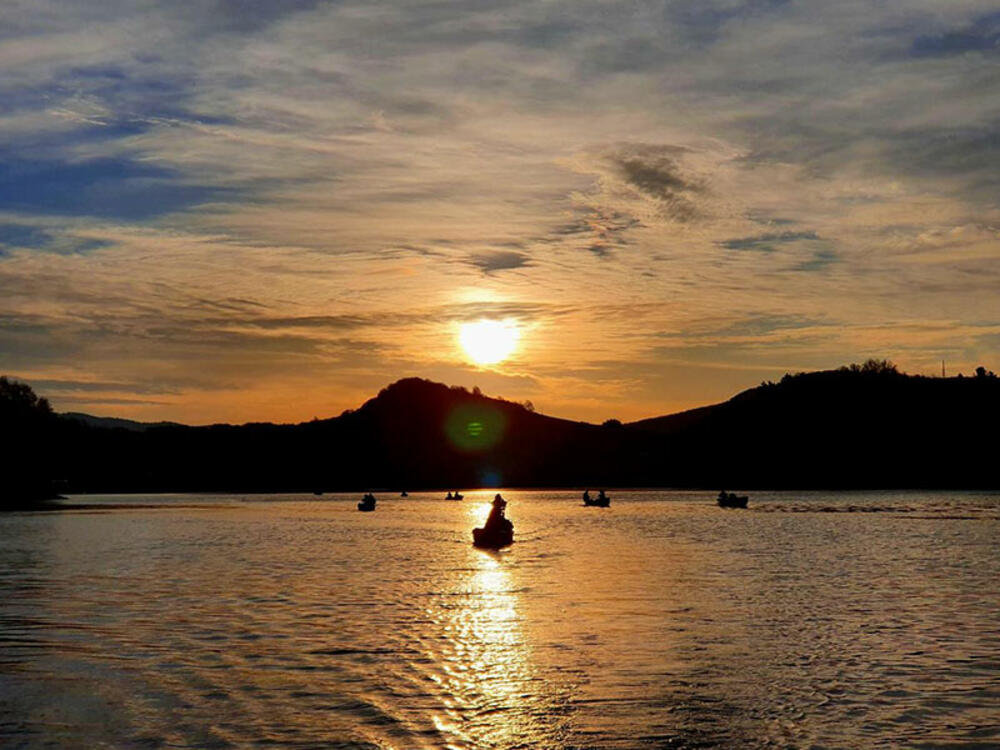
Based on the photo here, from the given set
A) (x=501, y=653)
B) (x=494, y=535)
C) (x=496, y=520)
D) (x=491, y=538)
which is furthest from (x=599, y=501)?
(x=501, y=653)

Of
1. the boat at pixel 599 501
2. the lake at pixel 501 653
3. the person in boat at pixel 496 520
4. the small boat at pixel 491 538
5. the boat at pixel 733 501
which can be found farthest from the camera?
the boat at pixel 599 501

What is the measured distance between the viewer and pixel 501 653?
1153 inches

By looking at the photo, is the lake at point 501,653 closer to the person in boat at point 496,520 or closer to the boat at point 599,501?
the person in boat at point 496,520

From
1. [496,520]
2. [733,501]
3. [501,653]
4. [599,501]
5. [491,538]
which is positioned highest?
[496,520]

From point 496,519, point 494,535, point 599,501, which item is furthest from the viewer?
point 599,501

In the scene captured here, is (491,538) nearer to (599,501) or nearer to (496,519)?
(496,519)

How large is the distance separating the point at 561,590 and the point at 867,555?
32.1m

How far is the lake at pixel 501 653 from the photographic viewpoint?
2053 cm

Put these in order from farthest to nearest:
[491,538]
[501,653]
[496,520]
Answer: [496,520] → [491,538] → [501,653]

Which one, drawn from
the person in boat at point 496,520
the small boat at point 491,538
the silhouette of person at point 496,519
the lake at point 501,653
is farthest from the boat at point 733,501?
the lake at point 501,653

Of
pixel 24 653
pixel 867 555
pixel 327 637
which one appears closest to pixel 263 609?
pixel 327 637

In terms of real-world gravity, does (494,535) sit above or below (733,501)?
below

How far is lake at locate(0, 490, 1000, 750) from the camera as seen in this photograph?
20.5 m

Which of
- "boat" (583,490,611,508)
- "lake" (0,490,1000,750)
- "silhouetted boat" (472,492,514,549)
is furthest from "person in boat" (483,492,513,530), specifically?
"boat" (583,490,611,508)
